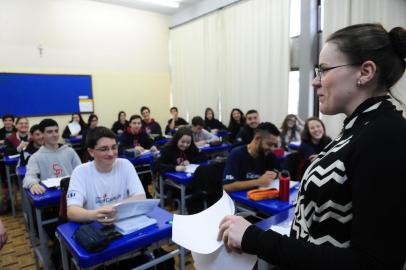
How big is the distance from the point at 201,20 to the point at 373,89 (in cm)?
715

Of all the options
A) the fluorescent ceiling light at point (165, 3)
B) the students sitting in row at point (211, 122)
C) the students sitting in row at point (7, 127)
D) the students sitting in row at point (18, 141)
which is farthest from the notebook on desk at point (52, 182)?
the fluorescent ceiling light at point (165, 3)

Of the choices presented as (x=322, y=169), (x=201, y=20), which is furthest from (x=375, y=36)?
(x=201, y=20)

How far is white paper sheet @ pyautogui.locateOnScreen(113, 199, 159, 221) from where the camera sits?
1433mm

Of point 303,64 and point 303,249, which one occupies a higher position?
point 303,64

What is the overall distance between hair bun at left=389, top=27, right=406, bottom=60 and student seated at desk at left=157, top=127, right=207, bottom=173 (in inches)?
103

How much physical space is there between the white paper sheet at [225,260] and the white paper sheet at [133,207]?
0.73 m

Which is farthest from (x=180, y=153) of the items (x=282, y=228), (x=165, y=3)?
(x=165, y=3)

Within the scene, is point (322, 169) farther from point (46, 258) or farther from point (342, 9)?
point (342, 9)

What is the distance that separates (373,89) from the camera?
23.9 inches

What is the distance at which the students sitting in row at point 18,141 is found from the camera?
3878 mm

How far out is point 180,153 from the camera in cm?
334

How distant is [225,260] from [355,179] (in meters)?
0.41

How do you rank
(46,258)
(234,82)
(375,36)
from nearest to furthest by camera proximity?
1. (375,36)
2. (46,258)
3. (234,82)

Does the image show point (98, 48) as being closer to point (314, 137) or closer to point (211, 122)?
point (211, 122)
